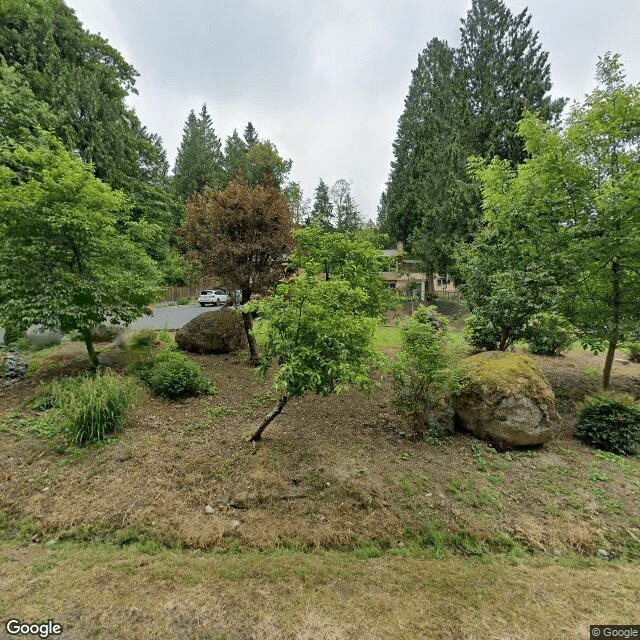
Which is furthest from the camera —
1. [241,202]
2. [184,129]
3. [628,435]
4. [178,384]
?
[184,129]

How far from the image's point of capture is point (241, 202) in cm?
770

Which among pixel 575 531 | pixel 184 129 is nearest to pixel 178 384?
pixel 575 531

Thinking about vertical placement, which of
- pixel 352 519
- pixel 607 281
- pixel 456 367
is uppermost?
pixel 607 281

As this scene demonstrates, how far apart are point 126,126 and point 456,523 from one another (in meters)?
18.4

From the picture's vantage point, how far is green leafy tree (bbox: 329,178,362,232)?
100 ft

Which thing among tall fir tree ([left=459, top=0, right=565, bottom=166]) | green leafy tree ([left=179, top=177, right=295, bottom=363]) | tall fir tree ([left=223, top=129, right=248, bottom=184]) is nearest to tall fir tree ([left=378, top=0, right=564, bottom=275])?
tall fir tree ([left=459, top=0, right=565, bottom=166])

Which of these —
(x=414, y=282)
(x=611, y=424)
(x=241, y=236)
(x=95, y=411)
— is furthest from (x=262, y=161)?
(x=611, y=424)

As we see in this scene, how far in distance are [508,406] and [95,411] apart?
19.8ft

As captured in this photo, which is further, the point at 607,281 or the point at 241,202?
the point at 241,202

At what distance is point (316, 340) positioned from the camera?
400cm

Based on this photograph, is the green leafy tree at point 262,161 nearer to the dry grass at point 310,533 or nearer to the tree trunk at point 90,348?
the tree trunk at point 90,348

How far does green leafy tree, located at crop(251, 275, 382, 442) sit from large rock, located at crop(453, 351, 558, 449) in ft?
6.59

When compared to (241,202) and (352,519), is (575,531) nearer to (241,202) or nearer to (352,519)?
(352,519)

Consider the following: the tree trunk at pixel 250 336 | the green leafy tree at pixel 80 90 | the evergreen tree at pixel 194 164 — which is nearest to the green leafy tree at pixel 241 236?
the tree trunk at pixel 250 336
